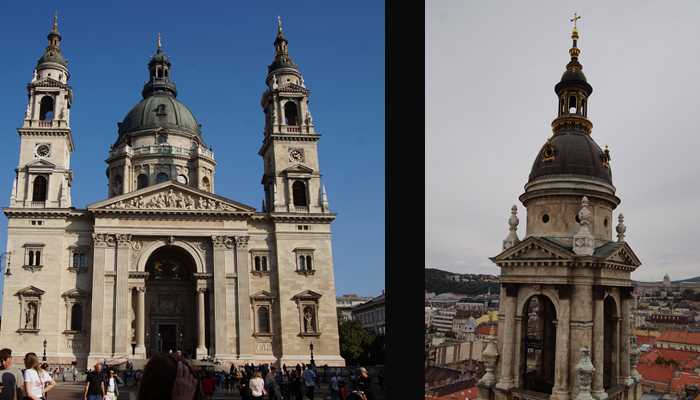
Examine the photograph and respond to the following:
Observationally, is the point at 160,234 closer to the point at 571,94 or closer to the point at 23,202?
the point at 23,202

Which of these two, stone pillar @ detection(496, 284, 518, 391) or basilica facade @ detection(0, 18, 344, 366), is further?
basilica facade @ detection(0, 18, 344, 366)

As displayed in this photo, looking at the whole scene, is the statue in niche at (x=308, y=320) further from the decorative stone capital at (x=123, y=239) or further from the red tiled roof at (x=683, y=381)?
the red tiled roof at (x=683, y=381)

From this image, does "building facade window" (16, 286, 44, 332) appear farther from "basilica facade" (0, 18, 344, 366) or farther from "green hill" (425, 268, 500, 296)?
"green hill" (425, 268, 500, 296)

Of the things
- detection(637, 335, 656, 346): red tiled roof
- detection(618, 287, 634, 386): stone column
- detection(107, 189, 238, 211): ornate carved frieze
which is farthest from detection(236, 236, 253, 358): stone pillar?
detection(637, 335, 656, 346): red tiled roof

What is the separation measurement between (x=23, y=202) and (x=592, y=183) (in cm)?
1252

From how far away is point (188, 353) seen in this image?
15.8 meters

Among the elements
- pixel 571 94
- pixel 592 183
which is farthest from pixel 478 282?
pixel 592 183

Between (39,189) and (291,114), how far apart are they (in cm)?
568

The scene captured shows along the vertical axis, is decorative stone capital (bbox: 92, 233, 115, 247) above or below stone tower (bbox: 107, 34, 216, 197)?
below

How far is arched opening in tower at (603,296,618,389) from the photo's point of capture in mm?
5979

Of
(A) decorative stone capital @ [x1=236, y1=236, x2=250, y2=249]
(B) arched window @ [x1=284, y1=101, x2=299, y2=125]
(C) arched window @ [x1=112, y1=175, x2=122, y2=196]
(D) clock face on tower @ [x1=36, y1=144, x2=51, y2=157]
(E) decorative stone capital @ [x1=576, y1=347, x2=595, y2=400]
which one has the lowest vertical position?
(E) decorative stone capital @ [x1=576, y1=347, x2=595, y2=400]

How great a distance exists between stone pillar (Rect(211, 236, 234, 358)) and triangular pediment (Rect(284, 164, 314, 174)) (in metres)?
2.03

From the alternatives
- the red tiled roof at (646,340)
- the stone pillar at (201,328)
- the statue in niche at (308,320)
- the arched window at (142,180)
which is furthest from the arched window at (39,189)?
the red tiled roof at (646,340)

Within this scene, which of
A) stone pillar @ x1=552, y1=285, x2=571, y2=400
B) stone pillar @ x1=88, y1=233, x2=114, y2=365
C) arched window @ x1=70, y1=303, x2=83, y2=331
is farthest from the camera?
arched window @ x1=70, y1=303, x2=83, y2=331
